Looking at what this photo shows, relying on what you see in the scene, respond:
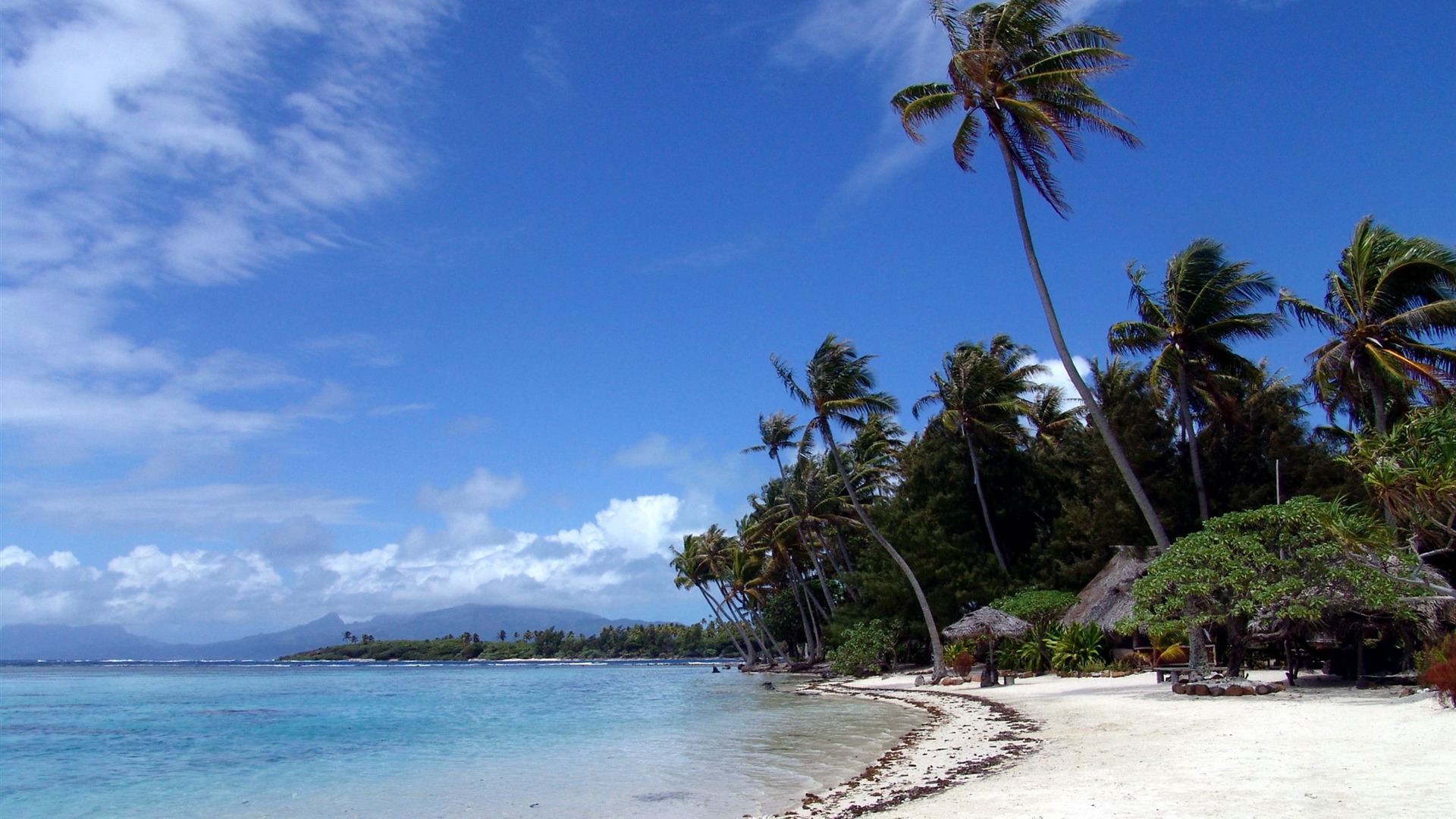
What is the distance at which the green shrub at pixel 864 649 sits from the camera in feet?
103

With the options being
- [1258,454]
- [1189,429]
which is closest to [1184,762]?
[1189,429]

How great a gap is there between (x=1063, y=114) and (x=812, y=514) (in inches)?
847

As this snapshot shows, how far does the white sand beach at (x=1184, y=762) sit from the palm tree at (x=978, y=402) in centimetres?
1607

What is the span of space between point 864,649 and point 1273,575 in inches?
749

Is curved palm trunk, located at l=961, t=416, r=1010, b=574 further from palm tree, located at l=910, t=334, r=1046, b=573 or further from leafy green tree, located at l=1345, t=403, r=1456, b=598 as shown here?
leafy green tree, located at l=1345, t=403, r=1456, b=598

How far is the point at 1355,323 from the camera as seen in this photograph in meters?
18.8

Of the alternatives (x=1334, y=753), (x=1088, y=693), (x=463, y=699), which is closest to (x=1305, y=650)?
(x=1088, y=693)

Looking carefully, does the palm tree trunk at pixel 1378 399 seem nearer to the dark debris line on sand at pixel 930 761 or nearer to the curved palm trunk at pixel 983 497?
the dark debris line on sand at pixel 930 761

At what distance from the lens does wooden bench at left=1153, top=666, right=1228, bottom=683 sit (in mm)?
16234

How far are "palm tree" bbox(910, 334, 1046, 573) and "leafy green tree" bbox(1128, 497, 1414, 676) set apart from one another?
1516 centimetres

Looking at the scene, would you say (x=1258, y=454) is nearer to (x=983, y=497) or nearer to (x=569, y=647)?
(x=983, y=497)

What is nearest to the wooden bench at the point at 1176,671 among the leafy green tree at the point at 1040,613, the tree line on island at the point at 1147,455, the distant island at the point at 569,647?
the tree line on island at the point at 1147,455

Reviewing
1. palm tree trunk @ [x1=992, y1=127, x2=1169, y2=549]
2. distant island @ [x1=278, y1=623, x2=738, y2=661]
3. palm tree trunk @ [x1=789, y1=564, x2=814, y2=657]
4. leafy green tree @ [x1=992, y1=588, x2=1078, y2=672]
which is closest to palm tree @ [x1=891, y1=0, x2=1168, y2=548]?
palm tree trunk @ [x1=992, y1=127, x2=1169, y2=549]

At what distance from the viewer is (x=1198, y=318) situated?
2169cm
